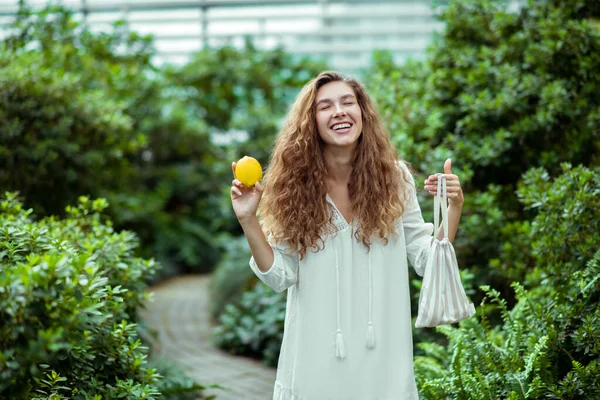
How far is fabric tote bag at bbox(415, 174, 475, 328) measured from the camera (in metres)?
2.26

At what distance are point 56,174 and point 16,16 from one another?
2.75 metres

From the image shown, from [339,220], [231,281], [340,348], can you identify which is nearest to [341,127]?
[339,220]

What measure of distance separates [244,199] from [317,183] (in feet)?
1.00

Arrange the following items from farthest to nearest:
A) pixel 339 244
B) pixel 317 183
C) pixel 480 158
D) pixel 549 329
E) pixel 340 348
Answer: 1. pixel 480 158
2. pixel 549 329
3. pixel 317 183
4. pixel 339 244
5. pixel 340 348

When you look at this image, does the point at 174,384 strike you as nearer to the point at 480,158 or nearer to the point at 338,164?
the point at 338,164

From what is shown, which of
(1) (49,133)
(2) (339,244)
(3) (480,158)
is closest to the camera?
(2) (339,244)

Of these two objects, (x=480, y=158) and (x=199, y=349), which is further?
(x=199, y=349)

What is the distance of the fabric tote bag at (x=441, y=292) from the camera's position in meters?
2.26

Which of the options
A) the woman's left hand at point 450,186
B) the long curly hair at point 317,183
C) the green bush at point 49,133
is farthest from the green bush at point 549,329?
the green bush at point 49,133

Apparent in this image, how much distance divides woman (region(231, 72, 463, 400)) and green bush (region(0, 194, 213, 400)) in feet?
2.10

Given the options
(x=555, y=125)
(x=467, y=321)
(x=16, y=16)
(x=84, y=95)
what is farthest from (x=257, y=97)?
(x=467, y=321)

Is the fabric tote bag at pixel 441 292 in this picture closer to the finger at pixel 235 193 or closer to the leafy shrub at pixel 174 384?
the finger at pixel 235 193

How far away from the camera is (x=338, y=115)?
7.77 ft

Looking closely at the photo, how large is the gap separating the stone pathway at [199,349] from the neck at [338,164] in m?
2.12
